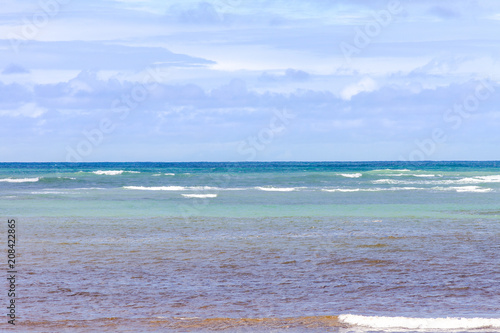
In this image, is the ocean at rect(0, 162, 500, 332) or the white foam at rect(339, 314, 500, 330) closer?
the white foam at rect(339, 314, 500, 330)

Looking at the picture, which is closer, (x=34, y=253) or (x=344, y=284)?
(x=344, y=284)

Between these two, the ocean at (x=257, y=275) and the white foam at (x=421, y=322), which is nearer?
the white foam at (x=421, y=322)

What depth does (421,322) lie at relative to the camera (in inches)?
307

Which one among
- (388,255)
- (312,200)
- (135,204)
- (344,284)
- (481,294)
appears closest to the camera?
(481,294)

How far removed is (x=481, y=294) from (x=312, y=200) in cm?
2264

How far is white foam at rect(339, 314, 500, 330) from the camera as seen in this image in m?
7.62

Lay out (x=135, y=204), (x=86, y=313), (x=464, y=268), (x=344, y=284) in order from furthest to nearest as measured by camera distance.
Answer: (x=135, y=204), (x=464, y=268), (x=344, y=284), (x=86, y=313)

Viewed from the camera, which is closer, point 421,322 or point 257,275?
point 421,322

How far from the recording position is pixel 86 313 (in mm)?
8523

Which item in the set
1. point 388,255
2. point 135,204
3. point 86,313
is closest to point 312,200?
point 135,204

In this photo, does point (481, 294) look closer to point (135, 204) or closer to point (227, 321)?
point (227, 321)

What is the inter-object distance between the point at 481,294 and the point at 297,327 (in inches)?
135

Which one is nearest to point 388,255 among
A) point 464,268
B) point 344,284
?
point 464,268

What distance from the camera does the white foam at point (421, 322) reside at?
7617mm
